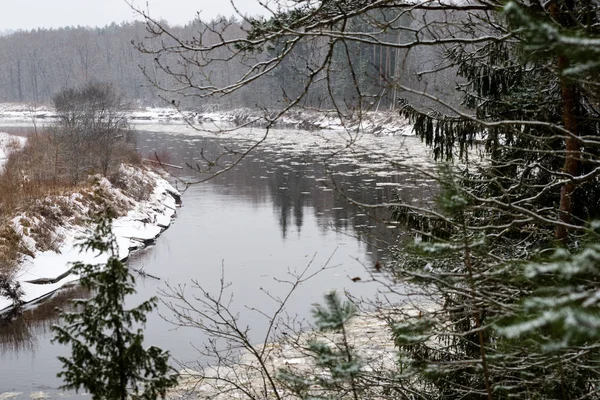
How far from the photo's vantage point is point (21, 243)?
15.4 meters

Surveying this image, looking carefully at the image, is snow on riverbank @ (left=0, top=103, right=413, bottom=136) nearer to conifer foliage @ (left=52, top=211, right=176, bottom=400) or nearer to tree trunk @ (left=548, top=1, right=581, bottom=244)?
tree trunk @ (left=548, top=1, right=581, bottom=244)

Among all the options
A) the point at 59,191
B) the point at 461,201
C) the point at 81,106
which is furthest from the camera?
the point at 81,106

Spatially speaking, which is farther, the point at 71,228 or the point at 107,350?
the point at 71,228

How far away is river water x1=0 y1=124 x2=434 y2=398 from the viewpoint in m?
9.91

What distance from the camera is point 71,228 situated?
17625mm

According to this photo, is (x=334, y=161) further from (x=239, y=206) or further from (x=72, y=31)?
(x=72, y=31)

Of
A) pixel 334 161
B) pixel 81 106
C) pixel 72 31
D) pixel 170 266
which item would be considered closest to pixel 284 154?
pixel 334 161

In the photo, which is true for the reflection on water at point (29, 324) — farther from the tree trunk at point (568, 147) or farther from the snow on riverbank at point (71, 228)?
the tree trunk at point (568, 147)

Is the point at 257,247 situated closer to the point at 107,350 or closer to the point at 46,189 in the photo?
the point at 46,189

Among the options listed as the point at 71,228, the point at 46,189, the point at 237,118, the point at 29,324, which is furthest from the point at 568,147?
the point at 237,118

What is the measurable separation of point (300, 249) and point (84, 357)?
13612 millimetres

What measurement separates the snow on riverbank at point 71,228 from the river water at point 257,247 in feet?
1.83

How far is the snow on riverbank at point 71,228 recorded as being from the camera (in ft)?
47.1

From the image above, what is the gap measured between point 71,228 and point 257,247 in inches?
206
